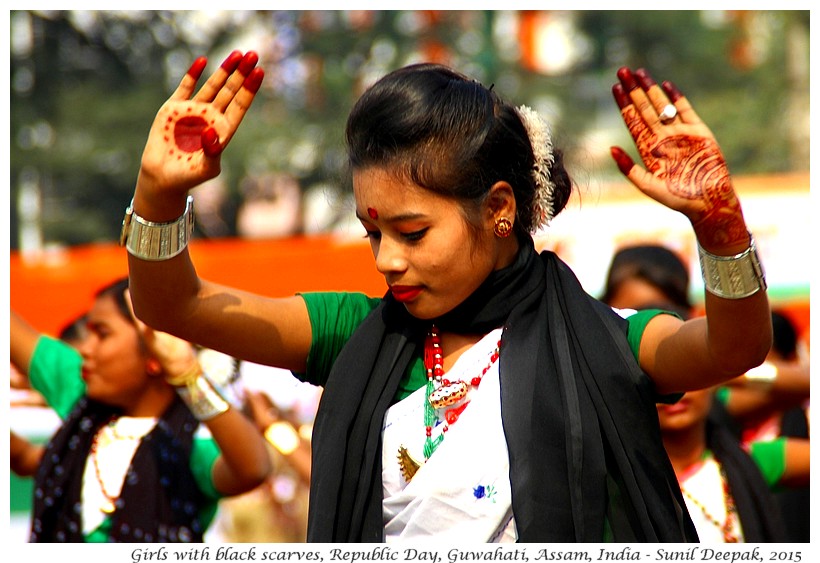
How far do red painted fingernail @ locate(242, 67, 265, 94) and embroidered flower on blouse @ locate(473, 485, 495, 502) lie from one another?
34.1 inches

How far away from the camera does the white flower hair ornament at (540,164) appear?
2.36 m

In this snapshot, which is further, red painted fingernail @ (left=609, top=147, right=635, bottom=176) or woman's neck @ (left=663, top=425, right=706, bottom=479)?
woman's neck @ (left=663, top=425, right=706, bottom=479)

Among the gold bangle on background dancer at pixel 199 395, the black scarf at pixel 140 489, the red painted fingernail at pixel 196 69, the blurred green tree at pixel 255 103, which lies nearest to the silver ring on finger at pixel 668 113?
the red painted fingernail at pixel 196 69

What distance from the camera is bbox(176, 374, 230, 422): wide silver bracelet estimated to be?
11.4ft

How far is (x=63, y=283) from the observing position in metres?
6.09

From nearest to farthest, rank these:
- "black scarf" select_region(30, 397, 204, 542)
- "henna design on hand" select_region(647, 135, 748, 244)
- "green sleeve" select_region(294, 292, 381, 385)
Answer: "henna design on hand" select_region(647, 135, 748, 244)
"green sleeve" select_region(294, 292, 381, 385)
"black scarf" select_region(30, 397, 204, 542)

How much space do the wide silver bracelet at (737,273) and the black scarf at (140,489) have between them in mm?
2236

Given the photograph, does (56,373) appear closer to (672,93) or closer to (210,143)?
(210,143)

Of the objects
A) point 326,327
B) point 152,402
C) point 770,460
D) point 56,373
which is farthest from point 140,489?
point 770,460

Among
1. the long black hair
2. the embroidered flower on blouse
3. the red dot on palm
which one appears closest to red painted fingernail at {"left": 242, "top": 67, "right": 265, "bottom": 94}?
the red dot on palm

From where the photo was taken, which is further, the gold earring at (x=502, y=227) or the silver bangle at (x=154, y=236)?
the gold earring at (x=502, y=227)

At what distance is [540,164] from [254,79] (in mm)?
624

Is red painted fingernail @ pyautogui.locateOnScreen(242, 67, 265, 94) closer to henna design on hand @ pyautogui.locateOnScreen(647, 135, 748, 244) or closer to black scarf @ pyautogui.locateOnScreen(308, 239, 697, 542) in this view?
black scarf @ pyautogui.locateOnScreen(308, 239, 697, 542)

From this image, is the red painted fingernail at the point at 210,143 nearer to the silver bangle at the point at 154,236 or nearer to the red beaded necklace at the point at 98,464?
the silver bangle at the point at 154,236
